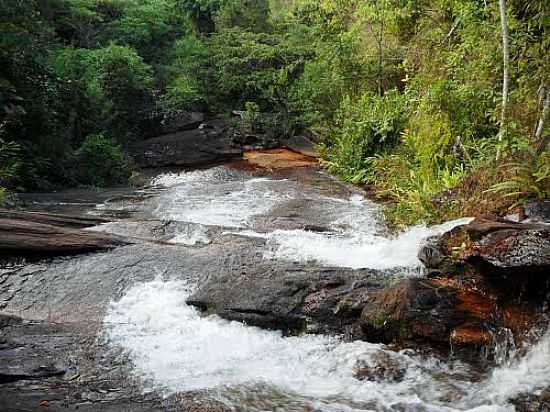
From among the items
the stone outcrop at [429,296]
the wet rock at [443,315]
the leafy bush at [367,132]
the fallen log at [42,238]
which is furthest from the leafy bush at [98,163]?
the wet rock at [443,315]

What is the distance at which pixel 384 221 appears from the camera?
9.24m

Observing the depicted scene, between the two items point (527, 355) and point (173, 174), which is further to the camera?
point (173, 174)

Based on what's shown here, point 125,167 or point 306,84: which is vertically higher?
point 306,84

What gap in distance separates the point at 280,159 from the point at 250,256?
1243 centimetres

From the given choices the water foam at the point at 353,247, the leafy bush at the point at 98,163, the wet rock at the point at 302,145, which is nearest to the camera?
the water foam at the point at 353,247

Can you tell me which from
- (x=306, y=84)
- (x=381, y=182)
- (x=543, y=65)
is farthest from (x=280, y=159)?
(x=543, y=65)

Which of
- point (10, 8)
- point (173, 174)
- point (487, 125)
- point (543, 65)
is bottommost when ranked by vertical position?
point (173, 174)

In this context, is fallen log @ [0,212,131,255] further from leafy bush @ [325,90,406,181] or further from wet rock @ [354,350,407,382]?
leafy bush @ [325,90,406,181]

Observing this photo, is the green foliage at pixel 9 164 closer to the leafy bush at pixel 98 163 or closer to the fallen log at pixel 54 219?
the leafy bush at pixel 98 163

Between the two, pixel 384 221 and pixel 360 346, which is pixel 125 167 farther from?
pixel 360 346

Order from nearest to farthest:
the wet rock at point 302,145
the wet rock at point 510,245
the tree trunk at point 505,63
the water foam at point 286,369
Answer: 1. the water foam at point 286,369
2. the wet rock at point 510,245
3. the tree trunk at point 505,63
4. the wet rock at point 302,145

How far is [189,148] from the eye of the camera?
20969 mm

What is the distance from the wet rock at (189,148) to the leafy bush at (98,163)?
423cm

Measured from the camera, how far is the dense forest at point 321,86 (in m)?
8.71
